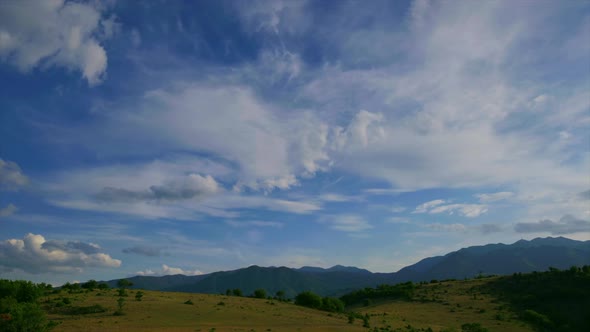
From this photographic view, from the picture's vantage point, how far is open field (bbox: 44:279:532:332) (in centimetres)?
4647

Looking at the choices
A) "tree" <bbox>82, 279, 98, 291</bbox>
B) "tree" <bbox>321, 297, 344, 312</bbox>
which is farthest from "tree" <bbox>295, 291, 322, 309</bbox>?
"tree" <bbox>82, 279, 98, 291</bbox>

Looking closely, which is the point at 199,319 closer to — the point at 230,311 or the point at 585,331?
the point at 230,311

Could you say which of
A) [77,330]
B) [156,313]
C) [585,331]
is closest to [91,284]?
[156,313]

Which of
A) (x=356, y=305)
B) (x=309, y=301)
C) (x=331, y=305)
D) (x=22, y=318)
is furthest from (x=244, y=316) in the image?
(x=356, y=305)

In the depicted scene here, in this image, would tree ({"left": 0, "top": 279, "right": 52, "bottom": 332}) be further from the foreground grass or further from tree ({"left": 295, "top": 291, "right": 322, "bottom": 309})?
tree ({"left": 295, "top": 291, "right": 322, "bottom": 309})

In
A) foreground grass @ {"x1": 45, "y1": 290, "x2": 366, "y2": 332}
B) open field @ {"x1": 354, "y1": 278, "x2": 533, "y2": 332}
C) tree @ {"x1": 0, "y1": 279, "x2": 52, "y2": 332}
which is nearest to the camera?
tree @ {"x1": 0, "y1": 279, "x2": 52, "y2": 332}

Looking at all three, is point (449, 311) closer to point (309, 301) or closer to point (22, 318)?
point (309, 301)

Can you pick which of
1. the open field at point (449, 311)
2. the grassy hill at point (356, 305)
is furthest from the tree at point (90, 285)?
the open field at point (449, 311)

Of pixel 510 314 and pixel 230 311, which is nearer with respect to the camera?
pixel 230 311

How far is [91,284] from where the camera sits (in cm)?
7562

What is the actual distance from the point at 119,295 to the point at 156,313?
1593 centimetres

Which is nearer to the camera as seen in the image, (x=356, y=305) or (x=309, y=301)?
(x=309, y=301)

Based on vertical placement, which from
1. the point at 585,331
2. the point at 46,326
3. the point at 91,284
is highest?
the point at 91,284

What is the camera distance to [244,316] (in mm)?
56625
